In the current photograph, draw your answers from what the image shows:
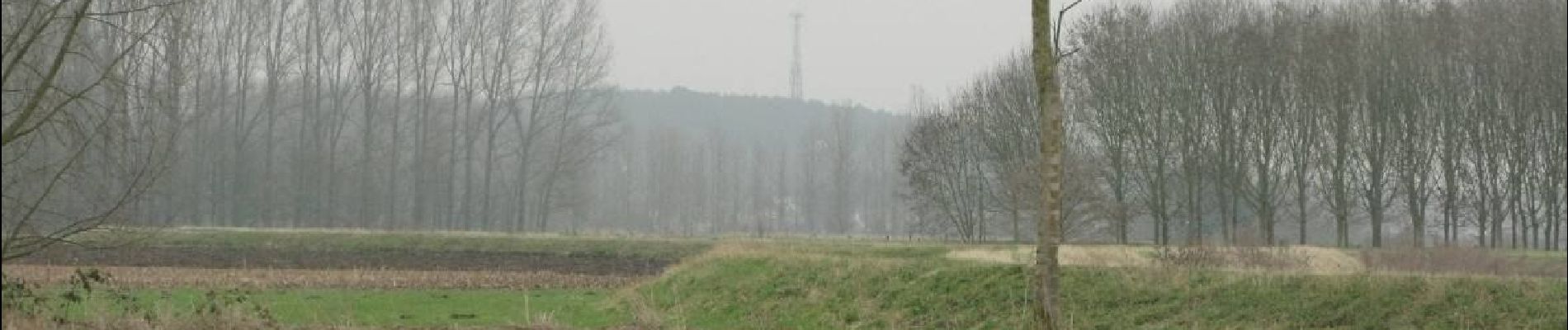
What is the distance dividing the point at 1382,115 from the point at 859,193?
274 feet

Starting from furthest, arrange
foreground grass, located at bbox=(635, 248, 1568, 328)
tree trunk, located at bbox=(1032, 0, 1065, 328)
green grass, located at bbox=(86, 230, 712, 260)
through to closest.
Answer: green grass, located at bbox=(86, 230, 712, 260) → foreground grass, located at bbox=(635, 248, 1568, 328) → tree trunk, located at bbox=(1032, 0, 1065, 328)

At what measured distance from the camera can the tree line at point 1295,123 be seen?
37.3 metres

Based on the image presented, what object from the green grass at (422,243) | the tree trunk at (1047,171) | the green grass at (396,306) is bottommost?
the green grass at (396,306)

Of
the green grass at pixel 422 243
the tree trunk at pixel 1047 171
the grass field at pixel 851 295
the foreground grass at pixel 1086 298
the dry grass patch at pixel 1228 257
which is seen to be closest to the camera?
the tree trunk at pixel 1047 171

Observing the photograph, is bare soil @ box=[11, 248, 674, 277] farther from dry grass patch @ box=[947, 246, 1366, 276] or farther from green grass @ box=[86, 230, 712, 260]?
dry grass patch @ box=[947, 246, 1366, 276]

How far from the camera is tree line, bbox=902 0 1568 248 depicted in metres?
37.3

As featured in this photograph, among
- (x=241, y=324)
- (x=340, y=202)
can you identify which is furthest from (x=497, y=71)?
(x=241, y=324)

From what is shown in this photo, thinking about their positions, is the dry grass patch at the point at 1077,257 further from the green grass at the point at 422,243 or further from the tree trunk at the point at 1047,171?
the green grass at the point at 422,243

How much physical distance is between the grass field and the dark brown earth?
1.91 metres

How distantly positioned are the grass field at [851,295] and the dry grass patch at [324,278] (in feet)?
0.25

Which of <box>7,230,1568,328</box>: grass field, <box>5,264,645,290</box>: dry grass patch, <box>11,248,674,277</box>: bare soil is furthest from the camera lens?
<box>11,248,674,277</box>: bare soil

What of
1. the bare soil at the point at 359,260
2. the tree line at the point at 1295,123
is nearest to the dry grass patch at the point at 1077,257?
the tree line at the point at 1295,123

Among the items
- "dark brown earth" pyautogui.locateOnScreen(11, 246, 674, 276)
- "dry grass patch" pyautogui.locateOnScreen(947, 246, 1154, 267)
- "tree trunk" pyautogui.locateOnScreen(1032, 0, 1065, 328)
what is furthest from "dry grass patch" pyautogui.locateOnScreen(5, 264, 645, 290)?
"tree trunk" pyautogui.locateOnScreen(1032, 0, 1065, 328)

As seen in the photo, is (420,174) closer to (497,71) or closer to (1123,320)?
(497,71)
